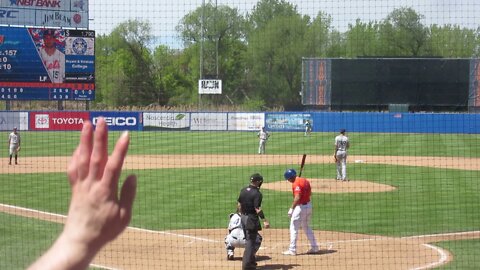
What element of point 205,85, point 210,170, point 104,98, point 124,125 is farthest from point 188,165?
point 124,125

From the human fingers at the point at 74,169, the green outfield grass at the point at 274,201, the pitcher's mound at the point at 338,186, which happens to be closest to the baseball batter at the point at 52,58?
the green outfield grass at the point at 274,201

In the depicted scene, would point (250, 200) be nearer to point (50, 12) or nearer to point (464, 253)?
point (464, 253)

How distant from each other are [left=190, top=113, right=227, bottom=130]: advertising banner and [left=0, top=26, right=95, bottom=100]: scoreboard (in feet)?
43.7

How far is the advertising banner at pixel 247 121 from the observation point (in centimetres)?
4669

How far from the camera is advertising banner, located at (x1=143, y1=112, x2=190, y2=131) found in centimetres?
4603

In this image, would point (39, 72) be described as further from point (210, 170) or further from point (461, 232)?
point (461, 232)

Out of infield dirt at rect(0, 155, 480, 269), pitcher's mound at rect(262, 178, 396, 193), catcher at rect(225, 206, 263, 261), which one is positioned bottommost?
infield dirt at rect(0, 155, 480, 269)

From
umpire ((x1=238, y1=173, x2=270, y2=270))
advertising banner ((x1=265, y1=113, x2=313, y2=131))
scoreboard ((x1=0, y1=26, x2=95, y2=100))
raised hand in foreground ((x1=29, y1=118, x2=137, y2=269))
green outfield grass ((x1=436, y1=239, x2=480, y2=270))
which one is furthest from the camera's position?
advertising banner ((x1=265, y1=113, x2=313, y2=131))

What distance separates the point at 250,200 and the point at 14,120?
112ft

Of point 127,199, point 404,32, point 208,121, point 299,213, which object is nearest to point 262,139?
point 404,32

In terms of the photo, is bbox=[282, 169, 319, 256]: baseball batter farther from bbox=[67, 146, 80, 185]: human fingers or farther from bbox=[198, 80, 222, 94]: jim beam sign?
bbox=[198, 80, 222, 94]: jim beam sign

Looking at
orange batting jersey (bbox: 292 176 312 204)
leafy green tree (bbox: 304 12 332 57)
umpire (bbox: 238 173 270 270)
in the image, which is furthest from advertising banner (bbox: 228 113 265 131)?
umpire (bbox: 238 173 270 270)

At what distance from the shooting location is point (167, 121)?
4666 cm

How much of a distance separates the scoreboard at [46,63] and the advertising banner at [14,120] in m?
9.63
